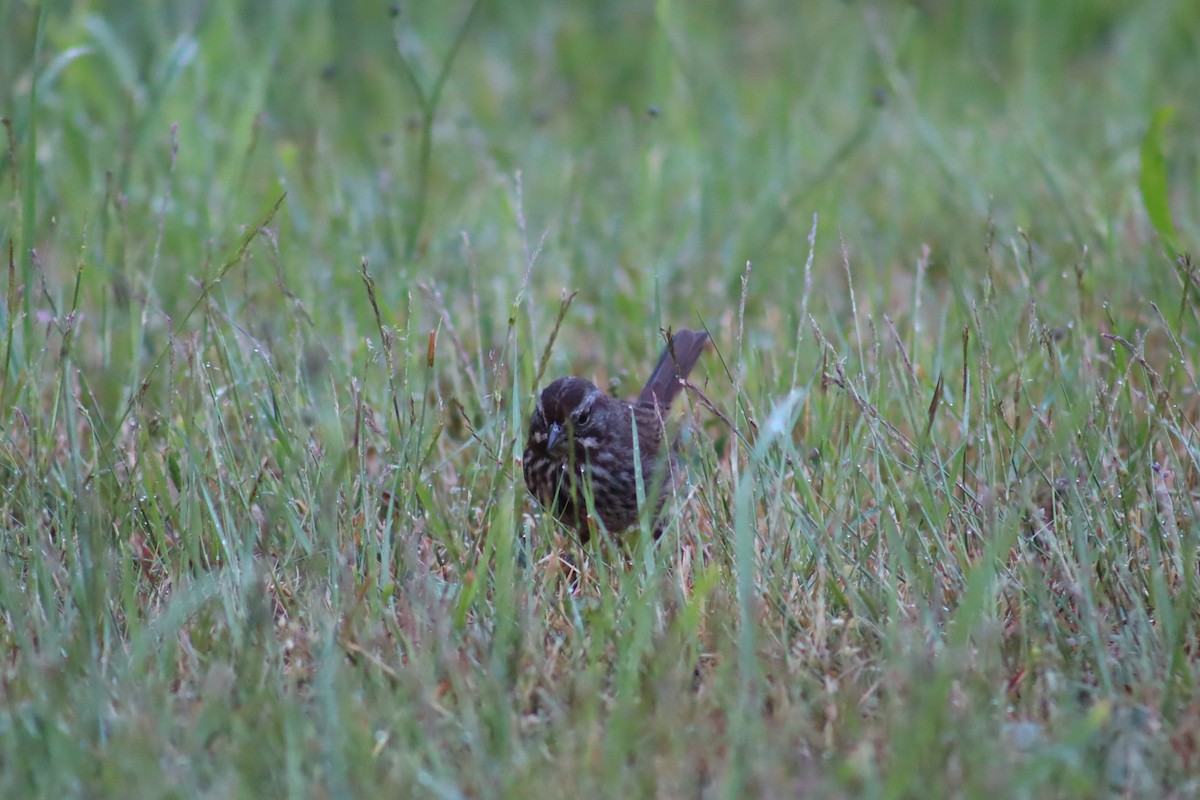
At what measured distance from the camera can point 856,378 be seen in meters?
3.87

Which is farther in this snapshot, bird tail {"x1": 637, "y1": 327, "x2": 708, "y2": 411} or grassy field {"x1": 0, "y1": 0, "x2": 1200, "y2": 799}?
bird tail {"x1": 637, "y1": 327, "x2": 708, "y2": 411}

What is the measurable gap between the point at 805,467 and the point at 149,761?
1939 mm

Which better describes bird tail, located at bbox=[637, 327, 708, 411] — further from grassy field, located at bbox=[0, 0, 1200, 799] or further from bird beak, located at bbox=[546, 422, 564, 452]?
bird beak, located at bbox=[546, 422, 564, 452]

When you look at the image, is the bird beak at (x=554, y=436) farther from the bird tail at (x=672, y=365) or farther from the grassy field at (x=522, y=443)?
the bird tail at (x=672, y=365)

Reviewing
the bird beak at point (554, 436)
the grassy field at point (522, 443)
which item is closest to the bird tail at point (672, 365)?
the grassy field at point (522, 443)

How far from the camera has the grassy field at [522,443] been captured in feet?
7.91

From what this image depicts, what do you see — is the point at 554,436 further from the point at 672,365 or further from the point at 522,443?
the point at 672,365

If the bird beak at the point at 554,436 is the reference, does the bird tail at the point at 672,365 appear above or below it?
above

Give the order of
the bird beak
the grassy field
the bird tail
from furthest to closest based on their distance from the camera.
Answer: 1. the bird tail
2. the bird beak
3. the grassy field

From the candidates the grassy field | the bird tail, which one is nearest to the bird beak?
the grassy field

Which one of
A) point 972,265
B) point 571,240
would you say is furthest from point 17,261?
point 972,265

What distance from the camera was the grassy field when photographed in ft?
7.91

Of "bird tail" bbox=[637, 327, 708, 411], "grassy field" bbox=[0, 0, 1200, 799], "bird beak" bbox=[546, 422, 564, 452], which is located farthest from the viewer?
"bird tail" bbox=[637, 327, 708, 411]

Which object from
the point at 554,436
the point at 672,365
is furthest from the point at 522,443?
the point at 672,365
